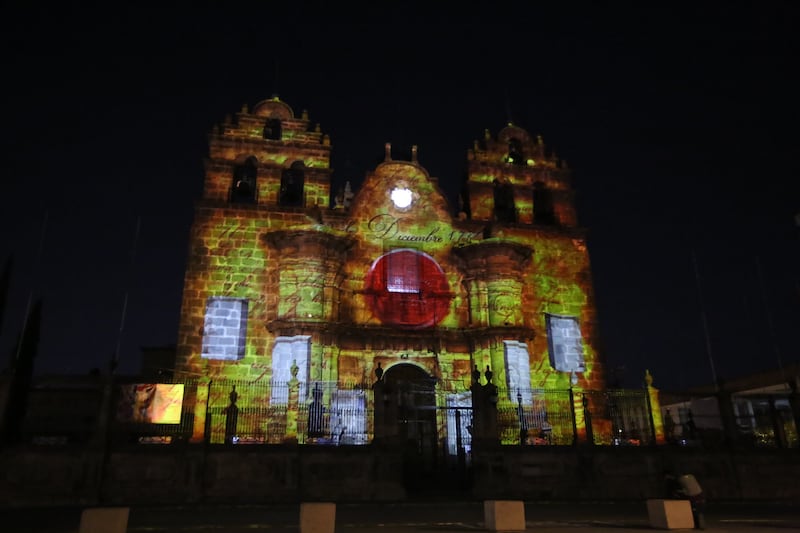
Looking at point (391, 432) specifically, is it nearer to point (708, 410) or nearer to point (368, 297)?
point (368, 297)

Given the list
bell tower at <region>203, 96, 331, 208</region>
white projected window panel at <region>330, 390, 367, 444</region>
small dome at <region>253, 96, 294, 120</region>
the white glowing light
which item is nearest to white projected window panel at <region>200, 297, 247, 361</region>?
white projected window panel at <region>330, 390, 367, 444</region>

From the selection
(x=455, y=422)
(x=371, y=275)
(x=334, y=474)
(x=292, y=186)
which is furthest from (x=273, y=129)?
(x=334, y=474)

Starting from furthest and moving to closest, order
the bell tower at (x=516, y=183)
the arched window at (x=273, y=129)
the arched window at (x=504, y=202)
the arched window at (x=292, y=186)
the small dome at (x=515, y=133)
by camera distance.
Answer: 1. the small dome at (x=515, y=133)
2. the arched window at (x=504, y=202)
3. the bell tower at (x=516, y=183)
4. the arched window at (x=273, y=129)
5. the arched window at (x=292, y=186)

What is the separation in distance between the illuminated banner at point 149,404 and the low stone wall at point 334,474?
2.72m

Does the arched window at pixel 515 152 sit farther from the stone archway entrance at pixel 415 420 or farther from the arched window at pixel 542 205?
the stone archway entrance at pixel 415 420

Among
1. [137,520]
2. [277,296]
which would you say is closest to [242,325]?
[277,296]

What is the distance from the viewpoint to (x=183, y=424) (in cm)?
1809

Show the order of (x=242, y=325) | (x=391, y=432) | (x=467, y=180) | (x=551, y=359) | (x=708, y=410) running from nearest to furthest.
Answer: (x=391, y=432) → (x=242, y=325) → (x=551, y=359) → (x=467, y=180) → (x=708, y=410)

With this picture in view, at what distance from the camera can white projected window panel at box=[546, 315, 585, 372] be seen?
22.9 metres

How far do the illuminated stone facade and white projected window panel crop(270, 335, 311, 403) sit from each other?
0.17 feet

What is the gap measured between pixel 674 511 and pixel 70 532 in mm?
10535

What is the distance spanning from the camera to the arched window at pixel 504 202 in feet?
85.6

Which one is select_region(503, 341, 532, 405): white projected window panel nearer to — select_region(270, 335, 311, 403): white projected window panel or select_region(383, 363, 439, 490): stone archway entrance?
select_region(383, 363, 439, 490): stone archway entrance

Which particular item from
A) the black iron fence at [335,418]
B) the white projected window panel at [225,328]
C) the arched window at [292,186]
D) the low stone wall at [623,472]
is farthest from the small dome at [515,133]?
the low stone wall at [623,472]
